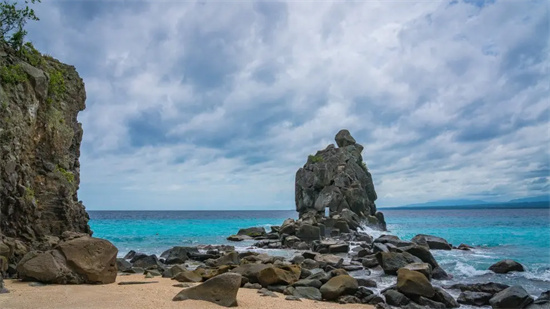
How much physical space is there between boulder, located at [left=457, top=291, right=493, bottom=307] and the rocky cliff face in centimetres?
1881

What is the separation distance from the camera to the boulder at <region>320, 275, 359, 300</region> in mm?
15777

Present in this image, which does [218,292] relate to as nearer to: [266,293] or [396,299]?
[266,293]

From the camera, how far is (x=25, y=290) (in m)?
13.5

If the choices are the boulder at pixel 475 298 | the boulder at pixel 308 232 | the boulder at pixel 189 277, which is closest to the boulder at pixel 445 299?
the boulder at pixel 475 298

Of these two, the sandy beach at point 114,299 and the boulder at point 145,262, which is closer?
the sandy beach at point 114,299

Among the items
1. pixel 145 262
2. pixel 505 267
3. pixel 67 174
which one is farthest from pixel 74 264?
pixel 505 267

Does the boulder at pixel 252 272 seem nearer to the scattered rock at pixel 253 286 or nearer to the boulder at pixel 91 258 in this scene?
the scattered rock at pixel 253 286

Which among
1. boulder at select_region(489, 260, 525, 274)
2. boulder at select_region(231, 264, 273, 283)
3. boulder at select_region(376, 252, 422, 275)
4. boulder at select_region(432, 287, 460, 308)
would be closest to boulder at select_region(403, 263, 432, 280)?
boulder at select_region(376, 252, 422, 275)

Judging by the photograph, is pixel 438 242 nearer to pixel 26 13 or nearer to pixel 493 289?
pixel 493 289

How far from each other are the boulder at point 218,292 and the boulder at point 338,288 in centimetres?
430

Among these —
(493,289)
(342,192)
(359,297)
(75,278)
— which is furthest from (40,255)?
(342,192)

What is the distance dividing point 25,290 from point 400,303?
13122mm

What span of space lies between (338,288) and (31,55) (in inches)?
826

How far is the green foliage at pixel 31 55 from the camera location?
894 inches
